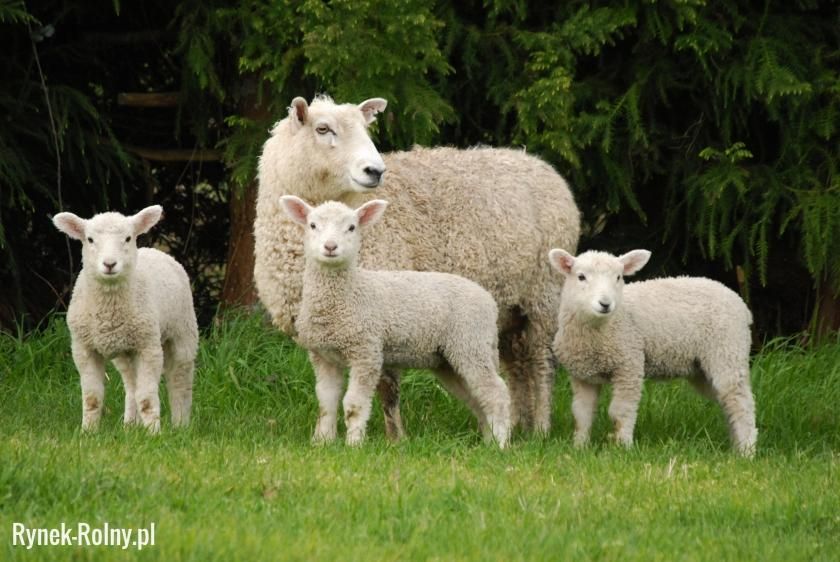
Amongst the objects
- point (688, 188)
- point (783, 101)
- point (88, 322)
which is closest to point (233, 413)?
point (88, 322)

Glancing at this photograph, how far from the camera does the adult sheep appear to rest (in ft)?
27.7

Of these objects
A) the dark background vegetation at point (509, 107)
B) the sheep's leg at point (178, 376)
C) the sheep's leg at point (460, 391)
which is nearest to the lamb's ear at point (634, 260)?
the sheep's leg at point (460, 391)

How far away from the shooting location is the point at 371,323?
764cm

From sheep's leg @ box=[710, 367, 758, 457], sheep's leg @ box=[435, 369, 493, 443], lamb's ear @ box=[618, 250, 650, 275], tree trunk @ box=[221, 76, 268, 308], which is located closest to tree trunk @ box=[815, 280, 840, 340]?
sheep's leg @ box=[710, 367, 758, 457]

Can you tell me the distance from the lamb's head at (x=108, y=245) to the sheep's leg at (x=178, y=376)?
877 mm

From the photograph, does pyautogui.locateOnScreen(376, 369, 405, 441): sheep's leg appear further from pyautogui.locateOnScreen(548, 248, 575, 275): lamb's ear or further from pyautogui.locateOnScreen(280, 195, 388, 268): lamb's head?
pyautogui.locateOnScreen(548, 248, 575, 275): lamb's ear

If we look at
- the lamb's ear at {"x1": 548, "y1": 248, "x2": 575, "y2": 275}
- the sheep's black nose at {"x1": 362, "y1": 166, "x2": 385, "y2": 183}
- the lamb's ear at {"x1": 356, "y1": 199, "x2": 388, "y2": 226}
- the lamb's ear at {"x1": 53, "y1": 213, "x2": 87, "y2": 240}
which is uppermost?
the sheep's black nose at {"x1": 362, "y1": 166, "x2": 385, "y2": 183}

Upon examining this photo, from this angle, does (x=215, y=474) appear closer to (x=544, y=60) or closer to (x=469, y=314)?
(x=469, y=314)

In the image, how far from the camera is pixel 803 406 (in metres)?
9.76

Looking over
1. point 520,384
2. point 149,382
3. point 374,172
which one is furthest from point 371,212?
point 520,384

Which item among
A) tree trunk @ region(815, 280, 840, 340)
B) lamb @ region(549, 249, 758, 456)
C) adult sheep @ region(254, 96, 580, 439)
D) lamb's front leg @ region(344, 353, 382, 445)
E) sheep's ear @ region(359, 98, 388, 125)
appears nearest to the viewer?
lamb's front leg @ region(344, 353, 382, 445)

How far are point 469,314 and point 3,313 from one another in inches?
198

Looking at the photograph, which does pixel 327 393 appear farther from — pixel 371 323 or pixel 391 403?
pixel 391 403

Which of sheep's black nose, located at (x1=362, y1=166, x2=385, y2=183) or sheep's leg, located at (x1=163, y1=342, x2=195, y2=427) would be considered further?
sheep's leg, located at (x1=163, y1=342, x2=195, y2=427)
